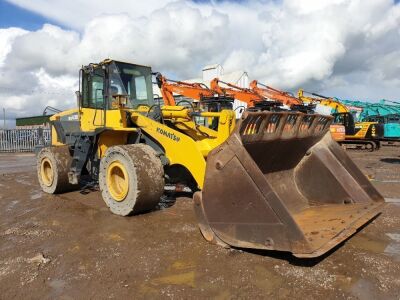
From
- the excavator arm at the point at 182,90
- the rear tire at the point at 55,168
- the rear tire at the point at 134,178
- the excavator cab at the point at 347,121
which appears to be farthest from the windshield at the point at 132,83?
the excavator cab at the point at 347,121

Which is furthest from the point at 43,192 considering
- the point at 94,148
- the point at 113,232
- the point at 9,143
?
the point at 9,143

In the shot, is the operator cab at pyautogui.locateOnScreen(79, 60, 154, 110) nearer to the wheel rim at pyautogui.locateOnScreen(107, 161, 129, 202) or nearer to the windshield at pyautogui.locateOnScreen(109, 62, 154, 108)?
the windshield at pyautogui.locateOnScreen(109, 62, 154, 108)

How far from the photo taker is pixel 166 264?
404 centimetres

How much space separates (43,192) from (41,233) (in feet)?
11.5

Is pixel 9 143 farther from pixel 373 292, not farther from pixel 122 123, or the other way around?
pixel 373 292

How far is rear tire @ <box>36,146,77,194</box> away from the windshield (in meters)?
1.98

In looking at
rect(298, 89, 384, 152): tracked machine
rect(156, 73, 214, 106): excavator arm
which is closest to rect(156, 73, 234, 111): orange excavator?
rect(156, 73, 214, 106): excavator arm

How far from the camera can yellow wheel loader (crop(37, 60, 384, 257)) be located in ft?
13.1

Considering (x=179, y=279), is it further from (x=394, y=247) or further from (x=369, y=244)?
(x=394, y=247)

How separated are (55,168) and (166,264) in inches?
185

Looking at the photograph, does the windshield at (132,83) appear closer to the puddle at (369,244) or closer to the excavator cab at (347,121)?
the puddle at (369,244)

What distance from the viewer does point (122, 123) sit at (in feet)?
21.5

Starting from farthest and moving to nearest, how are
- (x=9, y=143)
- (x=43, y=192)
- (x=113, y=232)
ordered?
(x=9, y=143)
(x=43, y=192)
(x=113, y=232)

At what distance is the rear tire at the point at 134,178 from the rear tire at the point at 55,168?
2.20 metres
